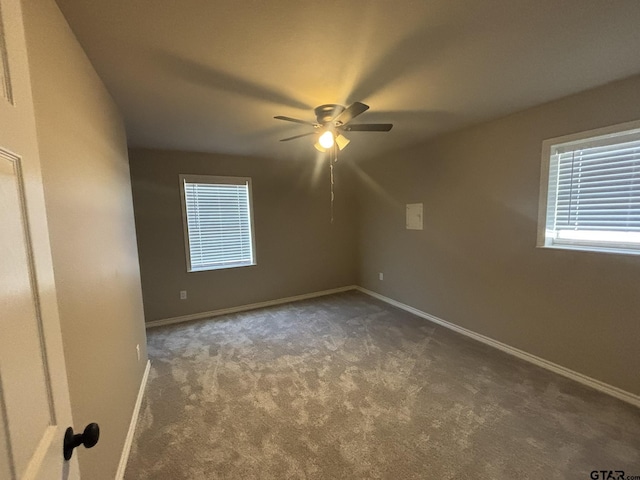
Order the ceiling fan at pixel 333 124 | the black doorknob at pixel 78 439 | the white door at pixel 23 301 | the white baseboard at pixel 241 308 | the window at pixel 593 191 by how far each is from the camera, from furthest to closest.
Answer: the white baseboard at pixel 241 308 < the ceiling fan at pixel 333 124 < the window at pixel 593 191 < the black doorknob at pixel 78 439 < the white door at pixel 23 301

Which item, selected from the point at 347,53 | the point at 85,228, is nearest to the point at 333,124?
the point at 347,53

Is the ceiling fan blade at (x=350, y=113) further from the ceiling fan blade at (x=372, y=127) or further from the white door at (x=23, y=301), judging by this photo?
the white door at (x=23, y=301)

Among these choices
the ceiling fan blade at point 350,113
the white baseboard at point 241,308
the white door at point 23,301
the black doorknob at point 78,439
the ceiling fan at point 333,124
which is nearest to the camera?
the white door at point 23,301

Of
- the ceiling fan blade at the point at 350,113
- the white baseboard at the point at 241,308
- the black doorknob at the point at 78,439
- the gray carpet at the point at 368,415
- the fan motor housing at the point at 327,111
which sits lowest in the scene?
the gray carpet at the point at 368,415

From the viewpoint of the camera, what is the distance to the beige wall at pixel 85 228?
1.08 metres

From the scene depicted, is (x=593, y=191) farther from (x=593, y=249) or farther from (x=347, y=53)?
(x=347, y=53)

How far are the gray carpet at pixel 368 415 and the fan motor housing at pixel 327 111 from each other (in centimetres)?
226

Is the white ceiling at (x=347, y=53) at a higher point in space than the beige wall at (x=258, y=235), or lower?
higher

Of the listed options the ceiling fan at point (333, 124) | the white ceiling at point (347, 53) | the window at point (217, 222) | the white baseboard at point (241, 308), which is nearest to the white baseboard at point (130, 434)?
the white baseboard at point (241, 308)

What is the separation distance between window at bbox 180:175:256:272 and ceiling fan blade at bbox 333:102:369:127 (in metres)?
2.30

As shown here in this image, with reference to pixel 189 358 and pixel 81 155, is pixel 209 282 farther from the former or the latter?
pixel 81 155

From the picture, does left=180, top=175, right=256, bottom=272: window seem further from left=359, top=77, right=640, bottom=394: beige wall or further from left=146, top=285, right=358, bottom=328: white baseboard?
left=359, top=77, right=640, bottom=394: beige wall

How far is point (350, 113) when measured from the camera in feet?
6.83

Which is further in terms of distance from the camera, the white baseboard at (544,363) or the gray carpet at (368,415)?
the white baseboard at (544,363)
